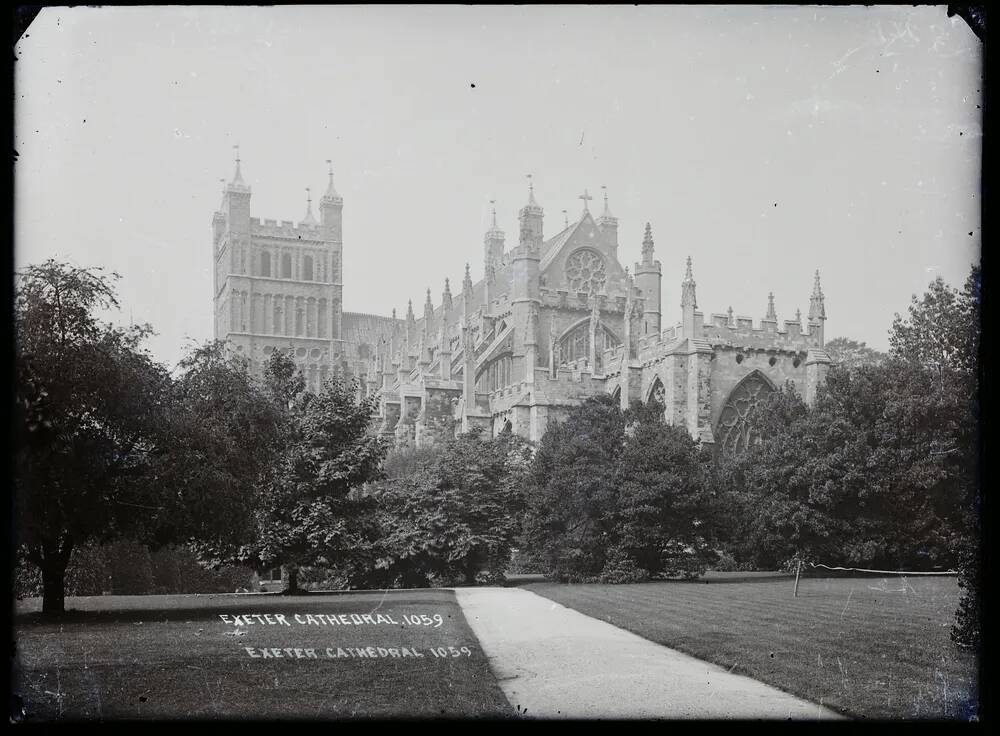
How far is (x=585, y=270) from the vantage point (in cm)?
5700

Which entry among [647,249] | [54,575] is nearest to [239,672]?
[54,575]

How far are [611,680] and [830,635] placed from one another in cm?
405

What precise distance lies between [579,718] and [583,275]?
47450mm

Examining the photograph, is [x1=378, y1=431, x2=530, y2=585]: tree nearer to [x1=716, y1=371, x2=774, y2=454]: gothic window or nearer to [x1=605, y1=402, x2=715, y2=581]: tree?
[x1=605, y1=402, x2=715, y2=581]: tree

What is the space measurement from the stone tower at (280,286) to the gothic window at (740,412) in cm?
2117

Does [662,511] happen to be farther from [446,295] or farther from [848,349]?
[446,295]

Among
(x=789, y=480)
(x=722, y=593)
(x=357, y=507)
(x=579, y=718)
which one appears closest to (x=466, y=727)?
(x=579, y=718)

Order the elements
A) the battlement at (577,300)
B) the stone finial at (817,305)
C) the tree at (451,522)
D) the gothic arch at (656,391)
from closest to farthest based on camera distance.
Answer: the tree at (451,522) → the stone finial at (817,305) → the gothic arch at (656,391) → the battlement at (577,300)

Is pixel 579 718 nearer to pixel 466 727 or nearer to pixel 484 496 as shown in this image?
pixel 466 727

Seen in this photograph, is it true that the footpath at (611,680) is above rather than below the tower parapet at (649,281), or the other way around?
below

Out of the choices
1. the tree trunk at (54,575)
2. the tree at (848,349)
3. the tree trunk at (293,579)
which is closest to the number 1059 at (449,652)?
the tree trunk at (54,575)

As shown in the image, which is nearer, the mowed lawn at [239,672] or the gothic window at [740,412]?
the mowed lawn at [239,672]

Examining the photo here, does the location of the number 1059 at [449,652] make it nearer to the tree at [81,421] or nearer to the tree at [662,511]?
the tree at [81,421]

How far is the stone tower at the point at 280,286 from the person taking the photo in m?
53.1
